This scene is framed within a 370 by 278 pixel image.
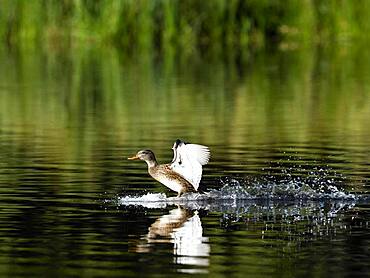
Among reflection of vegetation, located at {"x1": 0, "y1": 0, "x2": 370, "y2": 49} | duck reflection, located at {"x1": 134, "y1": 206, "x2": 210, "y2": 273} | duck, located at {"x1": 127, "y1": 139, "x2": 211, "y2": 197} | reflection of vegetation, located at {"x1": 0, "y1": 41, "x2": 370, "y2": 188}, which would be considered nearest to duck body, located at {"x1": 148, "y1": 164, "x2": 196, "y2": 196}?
duck, located at {"x1": 127, "y1": 139, "x2": 211, "y2": 197}

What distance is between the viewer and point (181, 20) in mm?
40469

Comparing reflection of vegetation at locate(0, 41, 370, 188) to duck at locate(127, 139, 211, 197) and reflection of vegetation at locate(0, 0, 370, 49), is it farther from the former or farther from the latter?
duck at locate(127, 139, 211, 197)

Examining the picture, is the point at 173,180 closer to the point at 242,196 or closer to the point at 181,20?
the point at 242,196

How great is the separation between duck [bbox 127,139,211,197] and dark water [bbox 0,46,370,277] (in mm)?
162

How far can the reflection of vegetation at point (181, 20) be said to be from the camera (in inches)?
A: 1569

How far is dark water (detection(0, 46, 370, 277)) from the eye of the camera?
1060cm

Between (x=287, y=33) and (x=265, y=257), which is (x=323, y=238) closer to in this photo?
(x=265, y=257)

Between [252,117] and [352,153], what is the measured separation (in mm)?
5724

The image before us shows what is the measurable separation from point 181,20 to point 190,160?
2673cm

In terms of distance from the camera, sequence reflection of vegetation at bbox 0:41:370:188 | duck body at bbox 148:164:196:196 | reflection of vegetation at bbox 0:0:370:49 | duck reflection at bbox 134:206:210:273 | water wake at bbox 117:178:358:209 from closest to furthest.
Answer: duck reflection at bbox 134:206:210:273 → water wake at bbox 117:178:358:209 → duck body at bbox 148:164:196:196 → reflection of vegetation at bbox 0:41:370:188 → reflection of vegetation at bbox 0:0:370:49

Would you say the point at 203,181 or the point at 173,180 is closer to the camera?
the point at 173,180

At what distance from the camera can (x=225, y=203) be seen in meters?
13.5

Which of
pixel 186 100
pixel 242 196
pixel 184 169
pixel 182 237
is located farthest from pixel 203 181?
pixel 186 100

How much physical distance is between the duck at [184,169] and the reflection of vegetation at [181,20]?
83.7 feet
